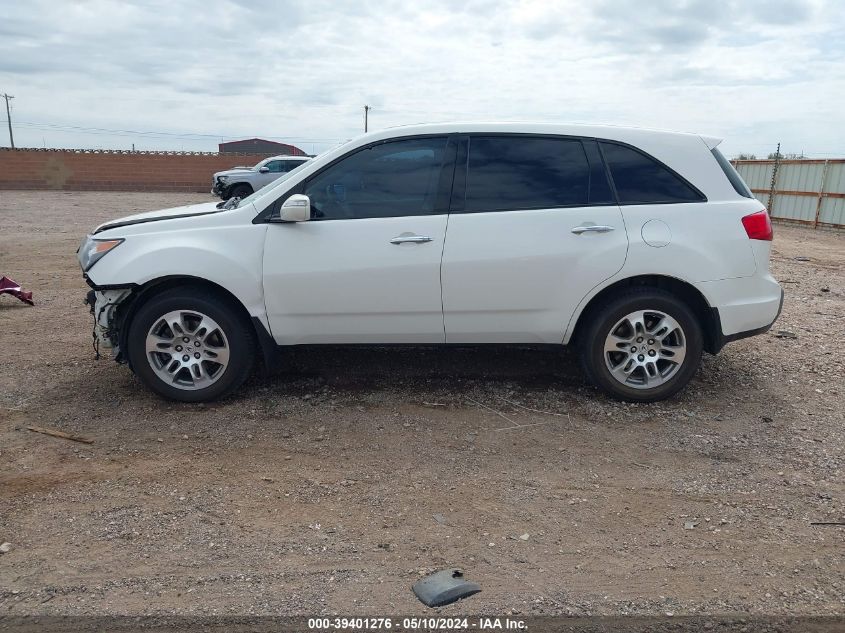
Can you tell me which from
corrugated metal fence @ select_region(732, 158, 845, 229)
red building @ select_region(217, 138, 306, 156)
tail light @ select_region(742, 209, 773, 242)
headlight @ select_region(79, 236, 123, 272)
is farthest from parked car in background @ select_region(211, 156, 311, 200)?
red building @ select_region(217, 138, 306, 156)

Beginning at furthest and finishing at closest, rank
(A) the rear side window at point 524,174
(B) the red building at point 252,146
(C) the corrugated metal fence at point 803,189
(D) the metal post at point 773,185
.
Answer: (B) the red building at point 252,146
(D) the metal post at point 773,185
(C) the corrugated metal fence at point 803,189
(A) the rear side window at point 524,174

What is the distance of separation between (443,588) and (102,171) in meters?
38.1

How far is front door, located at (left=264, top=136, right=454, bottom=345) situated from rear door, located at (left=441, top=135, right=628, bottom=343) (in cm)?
13

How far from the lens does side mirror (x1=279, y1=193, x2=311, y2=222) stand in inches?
177

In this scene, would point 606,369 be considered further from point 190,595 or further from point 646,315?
point 190,595

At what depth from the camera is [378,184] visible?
15.5ft

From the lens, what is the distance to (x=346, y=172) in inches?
186

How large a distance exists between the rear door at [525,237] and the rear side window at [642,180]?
97 mm

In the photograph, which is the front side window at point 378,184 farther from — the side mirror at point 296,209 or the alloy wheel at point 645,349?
the alloy wheel at point 645,349

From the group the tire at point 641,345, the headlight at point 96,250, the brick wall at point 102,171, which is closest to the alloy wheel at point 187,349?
the headlight at point 96,250

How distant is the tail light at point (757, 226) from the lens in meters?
4.70

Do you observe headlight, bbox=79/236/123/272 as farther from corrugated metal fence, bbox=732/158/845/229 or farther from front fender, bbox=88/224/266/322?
corrugated metal fence, bbox=732/158/845/229

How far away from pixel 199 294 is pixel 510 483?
242 centimetres

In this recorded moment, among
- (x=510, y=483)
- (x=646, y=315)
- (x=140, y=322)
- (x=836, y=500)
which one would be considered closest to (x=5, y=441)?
(x=140, y=322)
